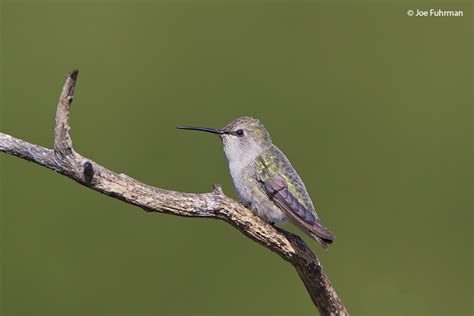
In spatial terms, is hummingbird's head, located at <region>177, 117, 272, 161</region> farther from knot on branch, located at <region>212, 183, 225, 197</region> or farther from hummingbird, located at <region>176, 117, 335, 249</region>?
knot on branch, located at <region>212, 183, 225, 197</region>

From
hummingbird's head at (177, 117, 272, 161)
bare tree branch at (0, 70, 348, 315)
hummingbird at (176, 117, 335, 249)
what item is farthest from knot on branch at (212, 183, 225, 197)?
hummingbird's head at (177, 117, 272, 161)

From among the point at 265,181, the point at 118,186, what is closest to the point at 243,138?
the point at 265,181

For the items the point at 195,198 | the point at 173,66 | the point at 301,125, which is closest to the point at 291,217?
the point at 195,198

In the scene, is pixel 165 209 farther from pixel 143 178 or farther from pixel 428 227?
pixel 428 227

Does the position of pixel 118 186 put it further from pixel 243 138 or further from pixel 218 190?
pixel 243 138

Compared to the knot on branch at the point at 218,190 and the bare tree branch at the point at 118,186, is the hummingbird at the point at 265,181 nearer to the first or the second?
the bare tree branch at the point at 118,186

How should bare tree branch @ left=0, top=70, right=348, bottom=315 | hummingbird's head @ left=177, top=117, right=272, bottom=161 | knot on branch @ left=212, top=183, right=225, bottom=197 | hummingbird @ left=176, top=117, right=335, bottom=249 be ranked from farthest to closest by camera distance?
hummingbird's head @ left=177, top=117, right=272, bottom=161 < hummingbird @ left=176, top=117, right=335, bottom=249 < knot on branch @ left=212, top=183, right=225, bottom=197 < bare tree branch @ left=0, top=70, right=348, bottom=315

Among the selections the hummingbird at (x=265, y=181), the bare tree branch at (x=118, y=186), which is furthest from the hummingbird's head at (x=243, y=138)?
the bare tree branch at (x=118, y=186)

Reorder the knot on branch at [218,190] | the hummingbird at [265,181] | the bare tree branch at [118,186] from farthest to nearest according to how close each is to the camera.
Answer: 1. the hummingbird at [265,181]
2. the knot on branch at [218,190]
3. the bare tree branch at [118,186]
